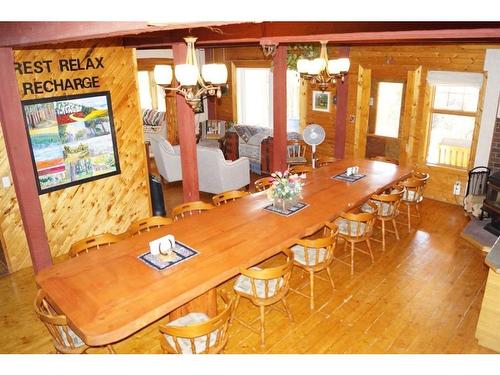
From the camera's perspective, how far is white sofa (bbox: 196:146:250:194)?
24.2 feet

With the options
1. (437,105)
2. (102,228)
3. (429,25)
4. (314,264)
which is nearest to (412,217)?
(437,105)

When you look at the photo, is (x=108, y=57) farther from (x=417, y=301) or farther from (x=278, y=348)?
(x=417, y=301)

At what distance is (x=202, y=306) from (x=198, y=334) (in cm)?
94

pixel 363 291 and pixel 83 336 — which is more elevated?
pixel 83 336

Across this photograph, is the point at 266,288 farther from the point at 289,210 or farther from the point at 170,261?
the point at 289,210

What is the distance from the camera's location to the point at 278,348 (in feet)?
12.4

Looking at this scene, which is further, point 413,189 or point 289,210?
point 413,189

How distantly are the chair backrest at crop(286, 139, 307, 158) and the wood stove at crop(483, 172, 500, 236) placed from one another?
4.14 m

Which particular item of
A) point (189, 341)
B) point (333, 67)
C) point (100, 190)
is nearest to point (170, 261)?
point (189, 341)

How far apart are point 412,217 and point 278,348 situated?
4.09m

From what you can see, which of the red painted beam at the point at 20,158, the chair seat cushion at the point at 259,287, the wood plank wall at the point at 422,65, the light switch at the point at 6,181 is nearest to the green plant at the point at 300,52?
the wood plank wall at the point at 422,65

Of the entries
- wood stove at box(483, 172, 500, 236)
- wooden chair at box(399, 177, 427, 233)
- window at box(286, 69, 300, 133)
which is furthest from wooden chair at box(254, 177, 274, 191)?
window at box(286, 69, 300, 133)

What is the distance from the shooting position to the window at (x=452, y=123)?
6.97m

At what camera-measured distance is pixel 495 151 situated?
6.63 m
